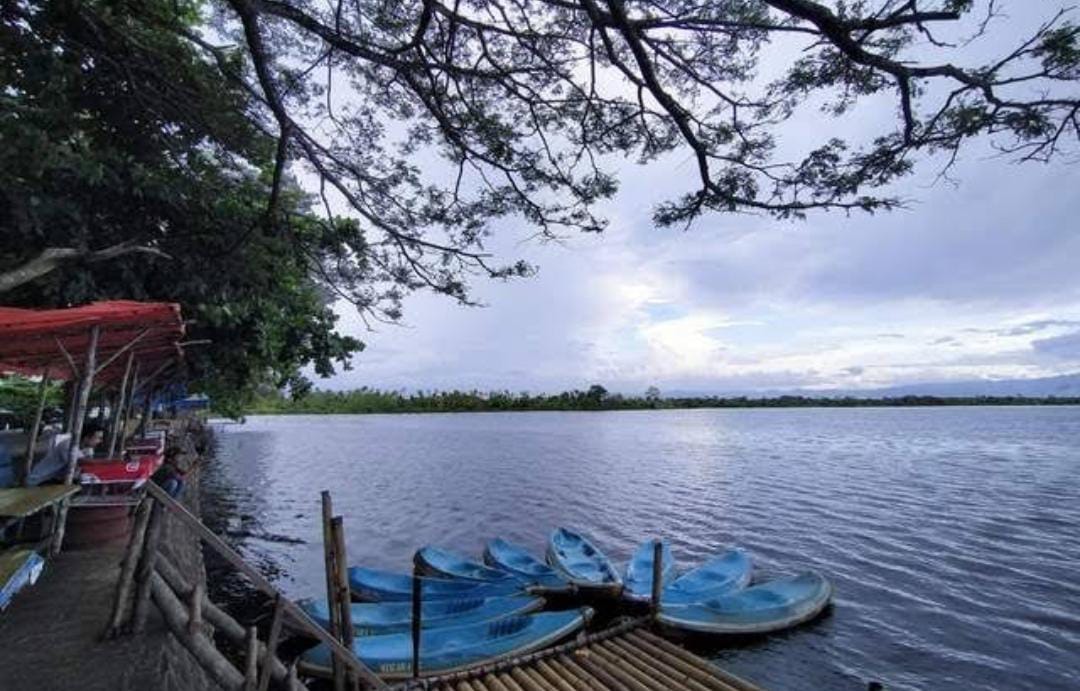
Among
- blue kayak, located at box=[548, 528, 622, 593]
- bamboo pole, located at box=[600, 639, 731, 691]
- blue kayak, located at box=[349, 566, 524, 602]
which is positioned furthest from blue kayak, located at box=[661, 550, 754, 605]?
bamboo pole, located at box=[600, 639, 731, 691]

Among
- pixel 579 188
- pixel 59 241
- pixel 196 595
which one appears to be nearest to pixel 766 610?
pixel 579 188

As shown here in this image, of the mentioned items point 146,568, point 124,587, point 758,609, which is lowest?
point 758,609

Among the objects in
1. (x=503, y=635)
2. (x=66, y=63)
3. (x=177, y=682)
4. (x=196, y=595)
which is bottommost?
(x=503, y=635)

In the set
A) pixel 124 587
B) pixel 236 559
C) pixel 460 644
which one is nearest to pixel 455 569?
pixel 460 644

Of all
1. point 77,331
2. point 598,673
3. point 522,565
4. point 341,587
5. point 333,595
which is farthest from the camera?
point 522,565

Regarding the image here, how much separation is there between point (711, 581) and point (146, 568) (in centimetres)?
1148

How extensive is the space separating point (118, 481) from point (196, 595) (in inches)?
217

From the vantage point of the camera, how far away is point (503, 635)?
384 inches

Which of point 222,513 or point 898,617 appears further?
point 222,513

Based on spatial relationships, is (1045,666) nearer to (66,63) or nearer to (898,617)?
(898,617)

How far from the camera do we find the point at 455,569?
46.2 ft

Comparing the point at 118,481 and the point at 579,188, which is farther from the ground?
the point at 579,188

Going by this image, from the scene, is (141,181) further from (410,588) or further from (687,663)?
(687,663)

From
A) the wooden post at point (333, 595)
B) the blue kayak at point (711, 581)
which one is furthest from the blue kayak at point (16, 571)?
the blue kayak at point (711, 581)
